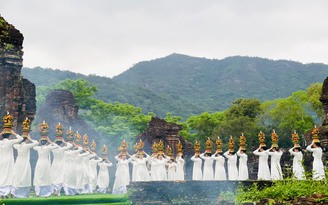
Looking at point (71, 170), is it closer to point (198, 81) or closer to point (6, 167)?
point (6, 167)

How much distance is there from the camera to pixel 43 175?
1393 centimetres

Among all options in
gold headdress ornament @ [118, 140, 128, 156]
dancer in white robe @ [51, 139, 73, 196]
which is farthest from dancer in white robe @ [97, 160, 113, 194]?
dancer in white robe @ [51, 139, 73, 196]

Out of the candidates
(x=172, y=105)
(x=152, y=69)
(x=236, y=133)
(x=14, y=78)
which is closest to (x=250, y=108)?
(x=236, y=133)

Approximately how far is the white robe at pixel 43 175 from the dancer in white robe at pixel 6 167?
3.47 feet

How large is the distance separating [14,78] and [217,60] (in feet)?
272

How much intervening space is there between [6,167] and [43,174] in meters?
1.38

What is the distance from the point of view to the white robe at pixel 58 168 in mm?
14797

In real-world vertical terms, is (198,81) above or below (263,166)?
above

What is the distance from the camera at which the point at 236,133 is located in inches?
1492

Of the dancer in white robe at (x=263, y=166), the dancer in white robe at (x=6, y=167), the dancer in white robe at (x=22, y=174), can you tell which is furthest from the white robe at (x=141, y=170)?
the dancer in white robe at (x=6, y=167)

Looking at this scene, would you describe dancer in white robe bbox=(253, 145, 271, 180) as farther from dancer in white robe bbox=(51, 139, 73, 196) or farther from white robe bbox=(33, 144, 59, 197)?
white robe bbox=(33, 144, 59, 197)

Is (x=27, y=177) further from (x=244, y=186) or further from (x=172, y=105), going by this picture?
(x=172, y=105)

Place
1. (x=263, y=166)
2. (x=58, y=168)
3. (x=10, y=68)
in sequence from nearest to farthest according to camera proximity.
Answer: (x=58, y=168) → (x=10, y=68) → (x=263, y=166)

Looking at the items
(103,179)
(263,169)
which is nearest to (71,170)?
(103,179)
